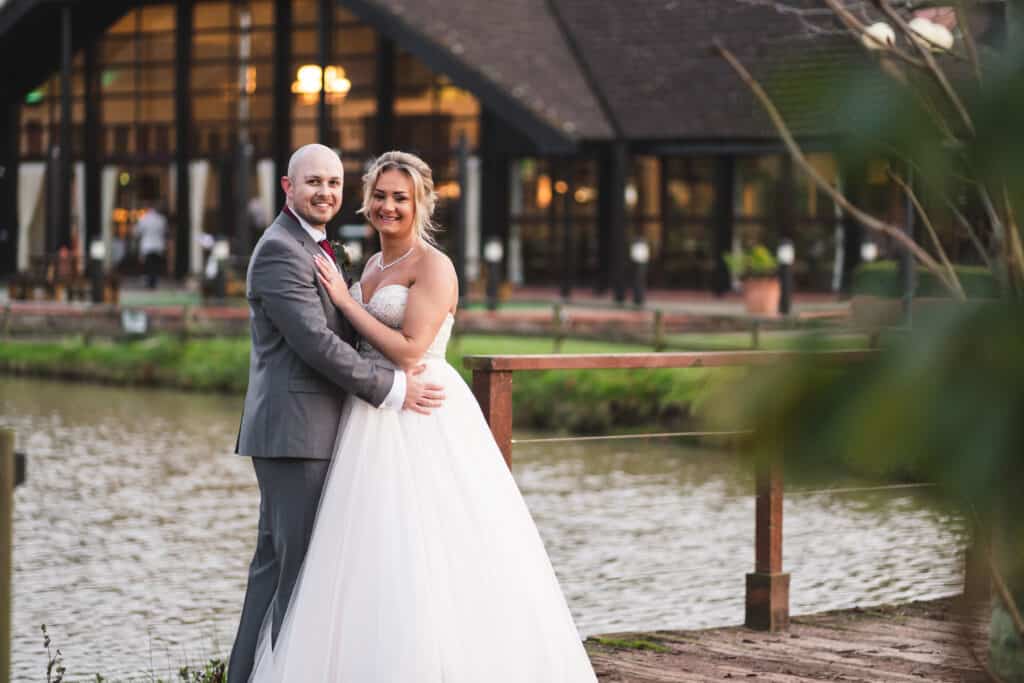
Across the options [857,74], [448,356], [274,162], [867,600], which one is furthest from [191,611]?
[274,162]

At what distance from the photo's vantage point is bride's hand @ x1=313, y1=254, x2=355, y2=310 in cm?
438

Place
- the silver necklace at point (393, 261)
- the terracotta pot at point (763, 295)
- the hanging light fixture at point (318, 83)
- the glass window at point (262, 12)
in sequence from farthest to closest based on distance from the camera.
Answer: the glass window at point (262, 12) → the hanging light fixture at point (318, 83) → the terracotta pot at point (763, 295) → the silver necklace at point (393, 261)

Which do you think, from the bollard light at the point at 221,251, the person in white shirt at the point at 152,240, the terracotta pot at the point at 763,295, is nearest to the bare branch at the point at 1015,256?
the terracotta pot at the point at 763,295

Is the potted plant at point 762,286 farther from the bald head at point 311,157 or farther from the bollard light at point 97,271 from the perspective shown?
the bald head at point 311,157

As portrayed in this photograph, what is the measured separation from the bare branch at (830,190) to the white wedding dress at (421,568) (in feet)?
8.43

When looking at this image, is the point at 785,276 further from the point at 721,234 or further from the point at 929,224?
the point at 929,224

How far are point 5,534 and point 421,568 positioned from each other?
127 centimetres

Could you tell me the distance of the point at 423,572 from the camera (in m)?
4.29

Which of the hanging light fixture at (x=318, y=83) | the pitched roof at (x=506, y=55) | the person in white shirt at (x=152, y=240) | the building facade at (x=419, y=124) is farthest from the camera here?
the person in white shirt at (x=152, y=240)

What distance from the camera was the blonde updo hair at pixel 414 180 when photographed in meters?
4.47

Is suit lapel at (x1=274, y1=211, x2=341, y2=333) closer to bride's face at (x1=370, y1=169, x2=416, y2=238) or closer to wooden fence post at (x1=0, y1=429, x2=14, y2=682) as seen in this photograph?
bride's face at (x1=370, y1=169, x2=416, y2=238)

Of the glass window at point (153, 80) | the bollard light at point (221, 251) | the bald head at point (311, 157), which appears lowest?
the bollard light at point (221, 251)

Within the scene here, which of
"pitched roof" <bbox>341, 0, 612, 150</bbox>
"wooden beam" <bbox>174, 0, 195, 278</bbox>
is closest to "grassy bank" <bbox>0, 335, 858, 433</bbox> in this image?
"pitched roof" <bbox>341, 0, 612, 150</bbox>

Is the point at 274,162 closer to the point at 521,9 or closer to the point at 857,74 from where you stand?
the point at 521,9
